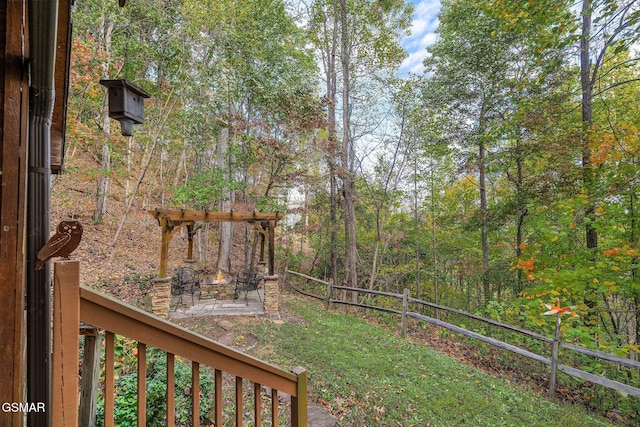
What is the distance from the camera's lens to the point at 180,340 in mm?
1190

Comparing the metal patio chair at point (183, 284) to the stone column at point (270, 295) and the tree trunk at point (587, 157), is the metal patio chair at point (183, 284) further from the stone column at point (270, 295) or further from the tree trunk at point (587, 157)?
the tree trunk at point (587, 157)

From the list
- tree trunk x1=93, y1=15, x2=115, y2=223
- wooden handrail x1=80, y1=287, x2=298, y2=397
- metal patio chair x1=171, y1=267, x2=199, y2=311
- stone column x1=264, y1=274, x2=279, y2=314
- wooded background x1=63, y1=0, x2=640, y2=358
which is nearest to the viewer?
wooden handrail x1=80, y1=287, x2=298, y2=397

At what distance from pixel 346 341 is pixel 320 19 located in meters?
10.1

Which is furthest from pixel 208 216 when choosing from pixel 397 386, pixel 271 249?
pixel 397 386

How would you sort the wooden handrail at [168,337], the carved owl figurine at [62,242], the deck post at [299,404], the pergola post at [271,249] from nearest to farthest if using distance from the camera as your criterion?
the carved owl figurine at [62,242], the wooden handrail at [168,337], the deck post at [299,404], the pergola post at [271,249]

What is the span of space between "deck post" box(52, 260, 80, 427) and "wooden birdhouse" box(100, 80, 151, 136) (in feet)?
5.71

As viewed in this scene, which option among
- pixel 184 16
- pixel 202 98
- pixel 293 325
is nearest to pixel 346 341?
pixel 293 325

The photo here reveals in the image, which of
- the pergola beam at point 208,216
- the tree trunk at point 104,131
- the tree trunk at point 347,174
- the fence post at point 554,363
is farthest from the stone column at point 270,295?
the tree trunk at point 104,131

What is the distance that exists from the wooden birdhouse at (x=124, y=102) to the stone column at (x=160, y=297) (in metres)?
4.41

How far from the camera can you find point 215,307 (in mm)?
6645

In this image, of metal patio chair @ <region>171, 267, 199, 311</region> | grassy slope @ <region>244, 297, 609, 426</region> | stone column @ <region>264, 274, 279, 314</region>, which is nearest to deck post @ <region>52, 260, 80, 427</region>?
grassy slope @ <region>244, 297, 609, 426</region>

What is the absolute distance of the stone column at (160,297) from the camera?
5.79m

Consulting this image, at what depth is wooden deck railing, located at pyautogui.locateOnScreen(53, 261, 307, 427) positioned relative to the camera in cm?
93

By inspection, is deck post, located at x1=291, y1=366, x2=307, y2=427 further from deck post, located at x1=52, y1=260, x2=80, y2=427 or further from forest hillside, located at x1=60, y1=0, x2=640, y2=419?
forest hillside, located at x1=60, y1=0, x2=640, y2=419
